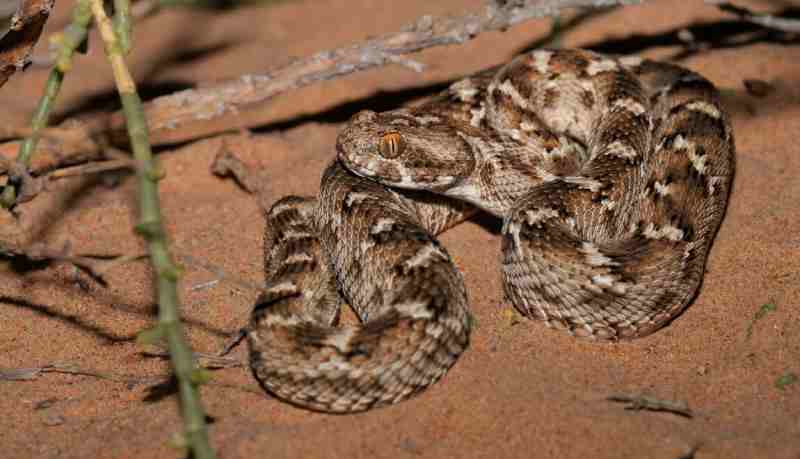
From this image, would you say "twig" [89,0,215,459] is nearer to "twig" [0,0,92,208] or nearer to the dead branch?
"twig" [0,0,92,208]

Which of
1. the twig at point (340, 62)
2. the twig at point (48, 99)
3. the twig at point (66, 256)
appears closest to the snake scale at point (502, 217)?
the twig at point (340, 62)

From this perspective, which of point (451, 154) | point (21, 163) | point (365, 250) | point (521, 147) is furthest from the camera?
point (521, 147)

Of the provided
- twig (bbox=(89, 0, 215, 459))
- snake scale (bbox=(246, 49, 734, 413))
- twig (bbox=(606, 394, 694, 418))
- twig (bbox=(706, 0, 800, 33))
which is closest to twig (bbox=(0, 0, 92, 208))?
twig (bbox=(89, 0, 215, 459))

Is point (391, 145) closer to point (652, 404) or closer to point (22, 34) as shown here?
point (652, 404)

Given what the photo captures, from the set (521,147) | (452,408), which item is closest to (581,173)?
(521,147)

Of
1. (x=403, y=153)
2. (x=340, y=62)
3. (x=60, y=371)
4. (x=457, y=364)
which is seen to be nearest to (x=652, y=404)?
(x=457, y=364)

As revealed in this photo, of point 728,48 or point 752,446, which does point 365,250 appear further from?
point 728,48
